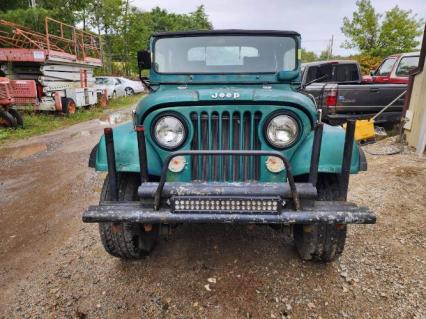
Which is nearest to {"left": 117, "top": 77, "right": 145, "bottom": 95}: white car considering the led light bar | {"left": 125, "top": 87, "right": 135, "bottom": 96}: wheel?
{"left": 125, "top": 87, "right": 135, "bottom": 96}: wheel

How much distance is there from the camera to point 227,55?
3.43 m

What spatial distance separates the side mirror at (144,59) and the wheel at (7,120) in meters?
7.57

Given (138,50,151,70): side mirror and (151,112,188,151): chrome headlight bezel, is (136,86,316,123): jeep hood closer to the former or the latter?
(151,112,188,151): chrome headlight bezel

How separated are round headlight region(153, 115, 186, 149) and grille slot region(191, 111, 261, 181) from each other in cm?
10

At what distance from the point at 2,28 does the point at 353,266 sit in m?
14.0

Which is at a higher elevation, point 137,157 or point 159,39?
point 159,39

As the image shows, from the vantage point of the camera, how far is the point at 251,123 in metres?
2.44

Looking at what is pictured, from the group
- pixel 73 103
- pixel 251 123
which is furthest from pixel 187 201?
pixel 73 103

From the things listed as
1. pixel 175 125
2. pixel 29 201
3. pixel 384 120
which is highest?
pixel 175 125

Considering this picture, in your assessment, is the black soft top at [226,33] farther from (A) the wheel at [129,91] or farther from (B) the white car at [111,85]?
(A) the wheel at [129,91]

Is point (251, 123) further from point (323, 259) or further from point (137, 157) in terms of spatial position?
point (323, 259)

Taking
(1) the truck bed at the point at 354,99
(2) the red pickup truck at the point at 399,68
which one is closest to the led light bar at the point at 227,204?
(1) the truck bed at the point at 354,99

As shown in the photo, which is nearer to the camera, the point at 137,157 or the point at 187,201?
the point at 187,201

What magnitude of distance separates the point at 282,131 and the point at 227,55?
1.37 meters
